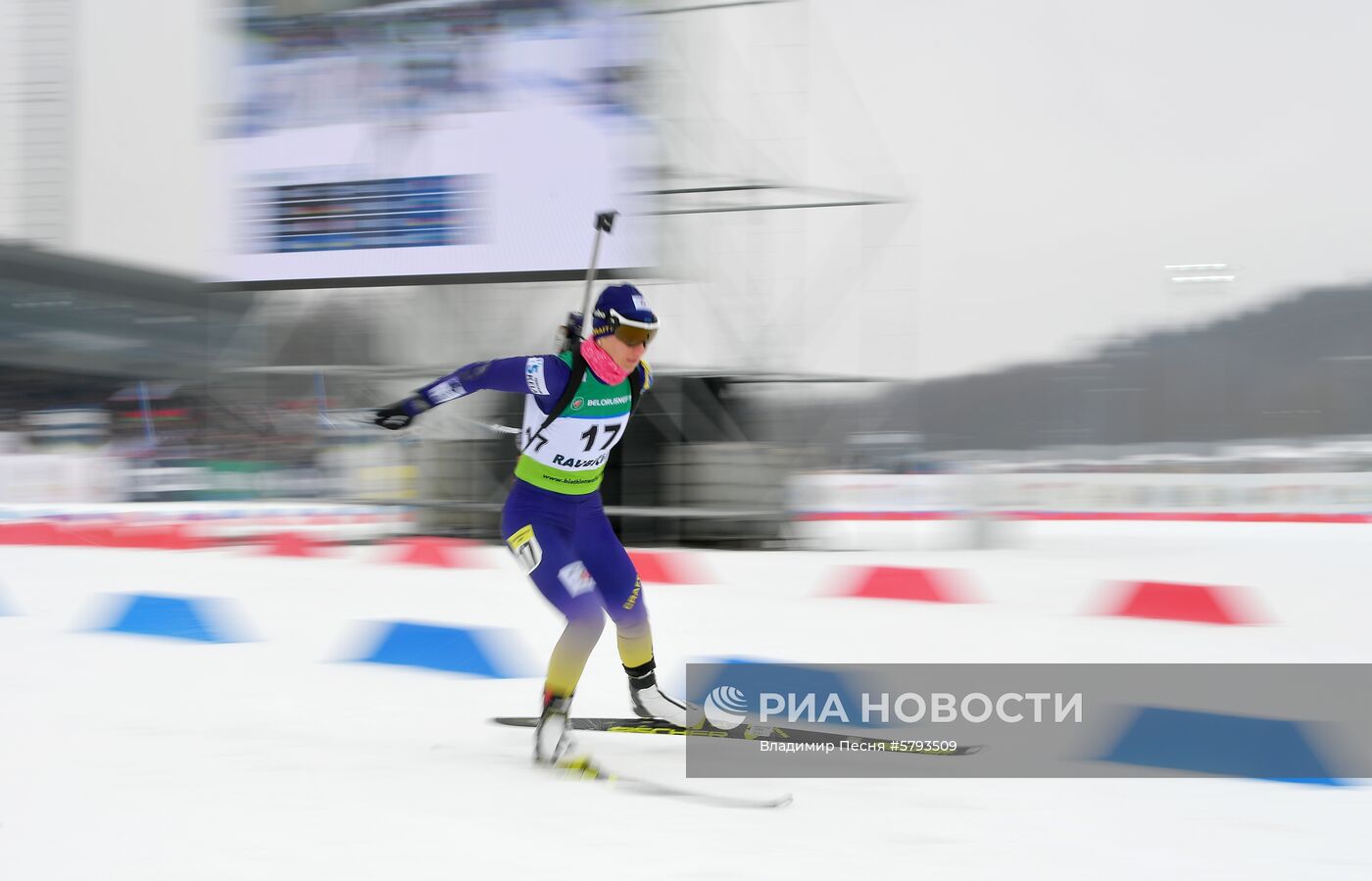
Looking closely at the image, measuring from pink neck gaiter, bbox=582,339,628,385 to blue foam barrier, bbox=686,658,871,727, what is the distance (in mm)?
1379

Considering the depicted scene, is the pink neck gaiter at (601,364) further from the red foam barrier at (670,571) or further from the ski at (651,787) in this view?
the red foam barrier at (670,571)

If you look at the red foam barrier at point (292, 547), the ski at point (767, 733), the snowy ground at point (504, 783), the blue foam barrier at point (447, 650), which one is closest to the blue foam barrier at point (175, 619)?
the snowy ground at point (504, 783)

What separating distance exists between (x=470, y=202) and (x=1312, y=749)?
11.8m

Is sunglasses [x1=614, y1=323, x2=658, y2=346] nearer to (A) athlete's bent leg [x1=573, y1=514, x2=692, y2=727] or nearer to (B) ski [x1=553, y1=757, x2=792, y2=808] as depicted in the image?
(A) athlete's bent leg [x1=573, y1=514, x2=692, y2=727]

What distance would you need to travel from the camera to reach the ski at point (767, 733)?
418 cm

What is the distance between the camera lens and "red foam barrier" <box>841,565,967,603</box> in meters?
8.88

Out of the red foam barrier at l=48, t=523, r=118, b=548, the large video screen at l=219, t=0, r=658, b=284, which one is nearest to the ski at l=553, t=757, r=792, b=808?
the large video screen at l=219, t=0, r=658, b=284

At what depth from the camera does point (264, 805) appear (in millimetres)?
3576

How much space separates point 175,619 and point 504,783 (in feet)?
13.1

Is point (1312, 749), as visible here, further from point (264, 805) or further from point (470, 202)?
point (470, 202)

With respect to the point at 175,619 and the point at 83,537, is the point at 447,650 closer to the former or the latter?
the point at 175,619

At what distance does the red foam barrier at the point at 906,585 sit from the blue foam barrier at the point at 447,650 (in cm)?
365

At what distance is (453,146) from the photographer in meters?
14.2

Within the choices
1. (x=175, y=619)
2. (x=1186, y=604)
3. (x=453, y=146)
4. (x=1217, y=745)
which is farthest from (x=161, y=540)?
(x=1217, y=745)
